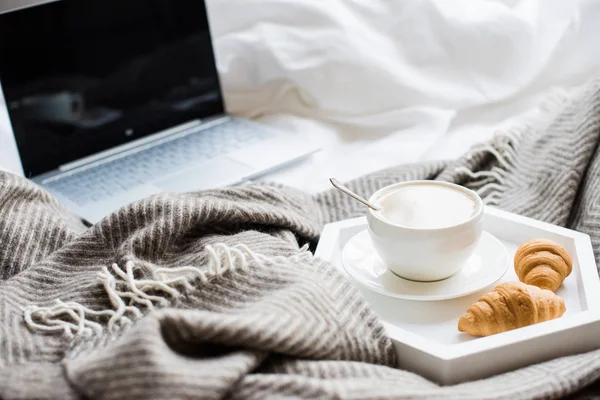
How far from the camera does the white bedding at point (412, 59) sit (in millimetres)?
1105

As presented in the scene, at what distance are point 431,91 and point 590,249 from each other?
1.54ft

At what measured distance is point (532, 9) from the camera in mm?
1141

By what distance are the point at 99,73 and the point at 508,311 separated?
680mm

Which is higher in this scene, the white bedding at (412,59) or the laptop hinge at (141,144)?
the white bedding at (412,59)

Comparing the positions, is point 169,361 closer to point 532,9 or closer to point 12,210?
point 12,210

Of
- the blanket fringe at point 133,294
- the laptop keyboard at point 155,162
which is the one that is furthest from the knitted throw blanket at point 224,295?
the laptop keyboard at point 155,162

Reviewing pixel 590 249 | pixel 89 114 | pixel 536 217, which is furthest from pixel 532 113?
pixel 89 114

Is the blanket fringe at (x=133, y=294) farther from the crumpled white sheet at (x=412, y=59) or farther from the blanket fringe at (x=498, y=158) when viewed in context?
the crumpled white sheet at (x=412, y=59)

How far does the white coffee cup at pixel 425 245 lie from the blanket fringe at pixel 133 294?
7cm

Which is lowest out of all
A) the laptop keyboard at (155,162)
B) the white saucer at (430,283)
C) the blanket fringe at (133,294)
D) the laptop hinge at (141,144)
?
the laptop keyboard at (155,162)

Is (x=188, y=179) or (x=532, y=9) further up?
(x=532, y=9)

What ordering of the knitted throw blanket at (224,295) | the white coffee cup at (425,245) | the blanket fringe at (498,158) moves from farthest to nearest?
1. the blanket fringe at (498,158)
2. the white coffee cup at (425,245)
3. the knitted throw blanket at (224,295)

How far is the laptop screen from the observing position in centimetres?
98

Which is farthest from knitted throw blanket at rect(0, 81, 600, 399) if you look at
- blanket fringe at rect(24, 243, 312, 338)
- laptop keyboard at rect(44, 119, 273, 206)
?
laptop keyboard at rect(44, 119, 273, 206)
